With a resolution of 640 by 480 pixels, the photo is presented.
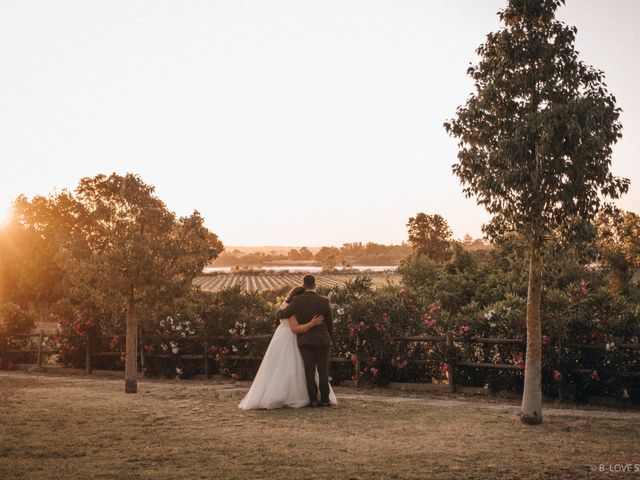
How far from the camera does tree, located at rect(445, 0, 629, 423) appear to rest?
→ 8.81 metres

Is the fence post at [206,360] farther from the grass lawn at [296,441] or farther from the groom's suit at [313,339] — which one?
the groom's suit at [313,339]

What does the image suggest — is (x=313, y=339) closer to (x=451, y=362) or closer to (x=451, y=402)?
(x=451, y=402)

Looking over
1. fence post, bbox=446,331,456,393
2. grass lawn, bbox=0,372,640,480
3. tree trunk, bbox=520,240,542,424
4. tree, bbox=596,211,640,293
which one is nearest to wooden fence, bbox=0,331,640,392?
fence post, bbox=446,331,456,393

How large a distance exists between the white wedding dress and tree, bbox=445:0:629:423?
3858 mm

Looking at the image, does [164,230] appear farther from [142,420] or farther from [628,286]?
[628,286]

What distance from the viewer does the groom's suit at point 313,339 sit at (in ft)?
36.8

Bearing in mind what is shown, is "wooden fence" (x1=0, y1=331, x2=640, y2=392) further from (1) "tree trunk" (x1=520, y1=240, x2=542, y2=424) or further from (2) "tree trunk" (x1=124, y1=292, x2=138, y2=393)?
(2) "tree trunk" (x1=124, y1=292, x2=138, y2=393)

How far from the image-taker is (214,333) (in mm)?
17906

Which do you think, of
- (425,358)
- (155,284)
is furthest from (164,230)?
(425,358)

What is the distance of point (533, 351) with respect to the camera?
31.8 feet

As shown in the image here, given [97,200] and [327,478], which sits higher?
[97,200]

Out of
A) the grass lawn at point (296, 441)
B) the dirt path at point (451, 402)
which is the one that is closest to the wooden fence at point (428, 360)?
the dirt path at point (451, 402)

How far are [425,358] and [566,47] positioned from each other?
26.2 ft

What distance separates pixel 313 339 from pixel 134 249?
477 cm
